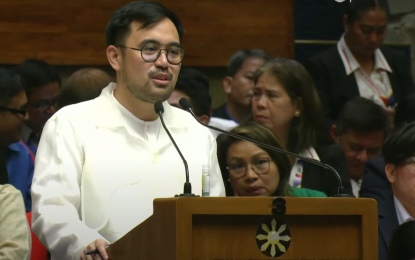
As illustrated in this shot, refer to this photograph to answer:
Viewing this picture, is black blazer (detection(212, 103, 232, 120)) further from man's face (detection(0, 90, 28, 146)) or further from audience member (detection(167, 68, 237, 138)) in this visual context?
man's face (detection(0, 90, 28, 146))

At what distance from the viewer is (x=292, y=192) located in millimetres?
3939

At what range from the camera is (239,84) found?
5.13 m

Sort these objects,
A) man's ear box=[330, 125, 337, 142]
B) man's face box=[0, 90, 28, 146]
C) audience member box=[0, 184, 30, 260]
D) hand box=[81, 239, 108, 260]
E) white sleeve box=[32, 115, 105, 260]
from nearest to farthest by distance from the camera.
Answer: hand box=[81, 239, 108, 260]
white sleeve box=[32, 115, 105, 260]
audience member box=[0, 184, 30, 260]
man's face box=[0, 90, 28, 146]
man's ear box=[330, 125, 337, 142]

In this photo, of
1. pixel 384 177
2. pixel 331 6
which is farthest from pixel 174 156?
pixel 331 6

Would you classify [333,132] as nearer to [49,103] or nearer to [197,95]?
[197,95]

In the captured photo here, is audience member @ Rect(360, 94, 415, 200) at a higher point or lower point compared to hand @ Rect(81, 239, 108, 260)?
higher

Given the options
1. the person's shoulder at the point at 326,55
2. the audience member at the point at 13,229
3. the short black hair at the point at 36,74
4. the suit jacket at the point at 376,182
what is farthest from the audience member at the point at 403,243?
the short black hair at the point at 36,74

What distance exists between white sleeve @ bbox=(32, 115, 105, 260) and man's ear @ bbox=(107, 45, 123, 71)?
0.34 m

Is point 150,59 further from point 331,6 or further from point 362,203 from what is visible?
point 331,6

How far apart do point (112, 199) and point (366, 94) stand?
7.47ft

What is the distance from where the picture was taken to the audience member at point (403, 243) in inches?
131

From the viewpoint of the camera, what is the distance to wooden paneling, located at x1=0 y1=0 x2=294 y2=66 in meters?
5.18

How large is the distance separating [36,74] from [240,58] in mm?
1230

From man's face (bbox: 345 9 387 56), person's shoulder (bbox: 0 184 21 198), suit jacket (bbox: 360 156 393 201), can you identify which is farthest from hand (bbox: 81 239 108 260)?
man's face (bbox: 345 9 387 56)
